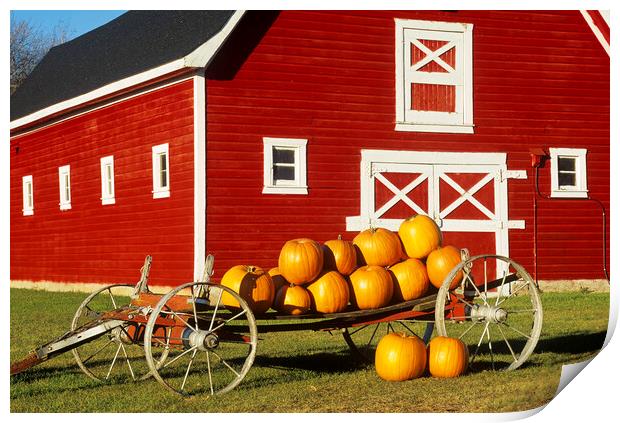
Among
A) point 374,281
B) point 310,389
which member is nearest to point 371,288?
point 374,281

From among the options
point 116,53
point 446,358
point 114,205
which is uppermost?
point 116,53

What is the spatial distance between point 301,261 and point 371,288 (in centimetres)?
51

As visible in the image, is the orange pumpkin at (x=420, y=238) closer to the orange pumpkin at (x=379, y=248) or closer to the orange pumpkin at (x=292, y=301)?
the orange pumpkin at (x=379, y=248)

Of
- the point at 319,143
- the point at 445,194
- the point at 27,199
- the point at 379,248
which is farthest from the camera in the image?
the point at 445,194

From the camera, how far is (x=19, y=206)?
13164 millimetres

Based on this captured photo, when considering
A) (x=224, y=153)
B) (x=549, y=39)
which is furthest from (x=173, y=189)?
(x=549, y=39)

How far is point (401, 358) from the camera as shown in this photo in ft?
24.3

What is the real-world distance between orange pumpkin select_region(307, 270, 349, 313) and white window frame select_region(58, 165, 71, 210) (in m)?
5.74

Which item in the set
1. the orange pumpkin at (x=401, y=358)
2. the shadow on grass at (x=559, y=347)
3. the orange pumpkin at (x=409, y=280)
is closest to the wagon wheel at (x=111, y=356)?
the orange pumpkin at (x=401, y=358)

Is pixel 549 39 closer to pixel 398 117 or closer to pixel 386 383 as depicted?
pixel 398 117

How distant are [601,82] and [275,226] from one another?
4.30m

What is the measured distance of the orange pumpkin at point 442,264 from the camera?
25.5ft

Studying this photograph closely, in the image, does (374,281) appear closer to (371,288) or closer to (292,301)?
(371,288)

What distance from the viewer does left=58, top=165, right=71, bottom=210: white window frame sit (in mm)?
12711
